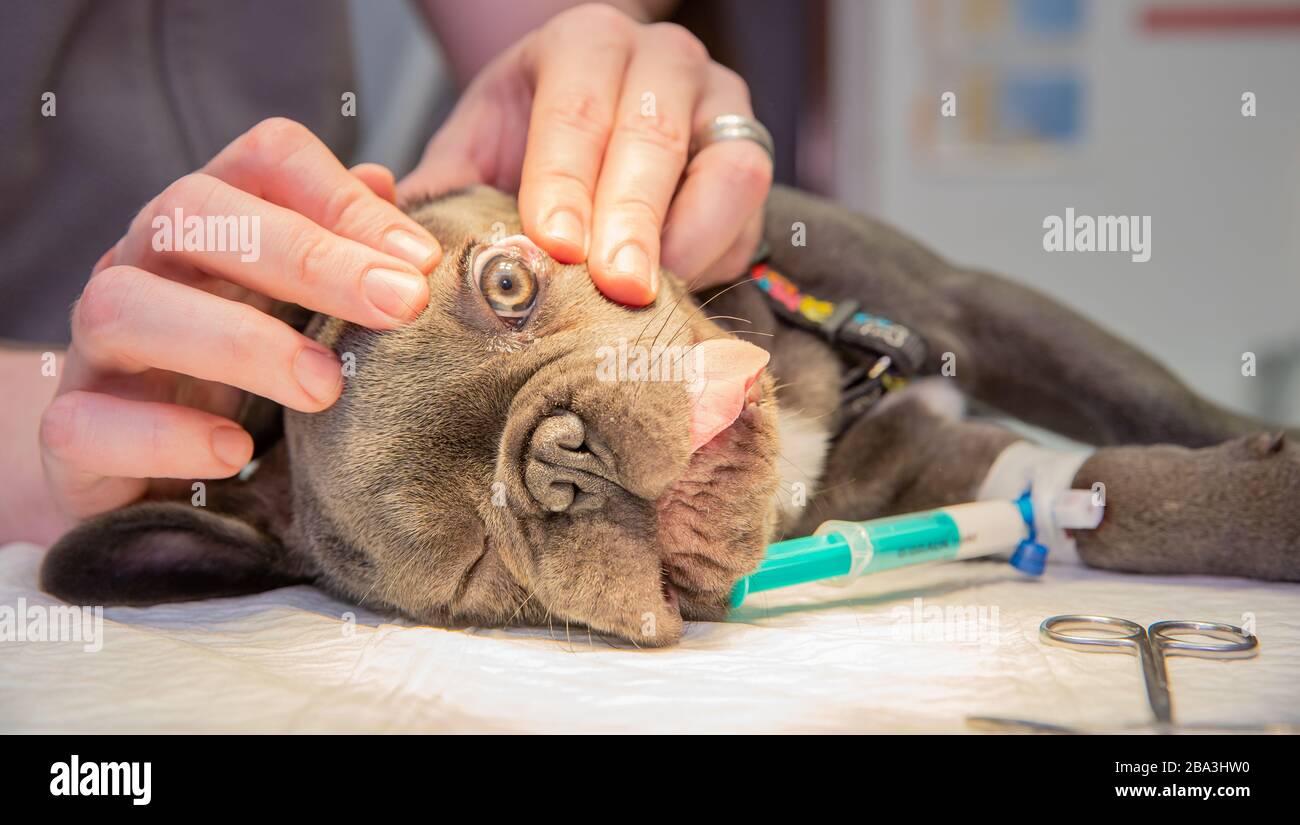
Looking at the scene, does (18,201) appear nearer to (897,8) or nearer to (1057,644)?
(1057,644)

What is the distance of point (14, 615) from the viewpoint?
136 cm

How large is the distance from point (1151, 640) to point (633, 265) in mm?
807

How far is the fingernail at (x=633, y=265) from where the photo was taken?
138 cm

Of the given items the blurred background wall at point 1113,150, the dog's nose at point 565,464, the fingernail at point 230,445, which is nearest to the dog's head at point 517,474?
the dog's nose at point 565,464

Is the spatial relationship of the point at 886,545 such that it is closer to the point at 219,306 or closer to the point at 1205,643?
the point at 1205,643

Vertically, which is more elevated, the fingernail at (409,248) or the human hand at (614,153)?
the human hand at (614,153)

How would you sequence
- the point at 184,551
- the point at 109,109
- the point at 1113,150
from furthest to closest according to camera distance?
the point at 1113,150 → the point at 109,109 → the point at 184,551

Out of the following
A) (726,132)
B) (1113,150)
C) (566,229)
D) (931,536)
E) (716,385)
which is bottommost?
(931,536)

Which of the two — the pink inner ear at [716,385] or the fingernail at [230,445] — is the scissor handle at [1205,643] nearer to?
the pink inner ear at [716,385]

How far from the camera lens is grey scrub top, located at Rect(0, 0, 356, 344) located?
65.7 inches

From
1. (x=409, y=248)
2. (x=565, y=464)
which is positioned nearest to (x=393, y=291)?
(x=409, y=248)

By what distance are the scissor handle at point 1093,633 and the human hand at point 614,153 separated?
70 cm

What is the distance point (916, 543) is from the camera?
4.71ft
